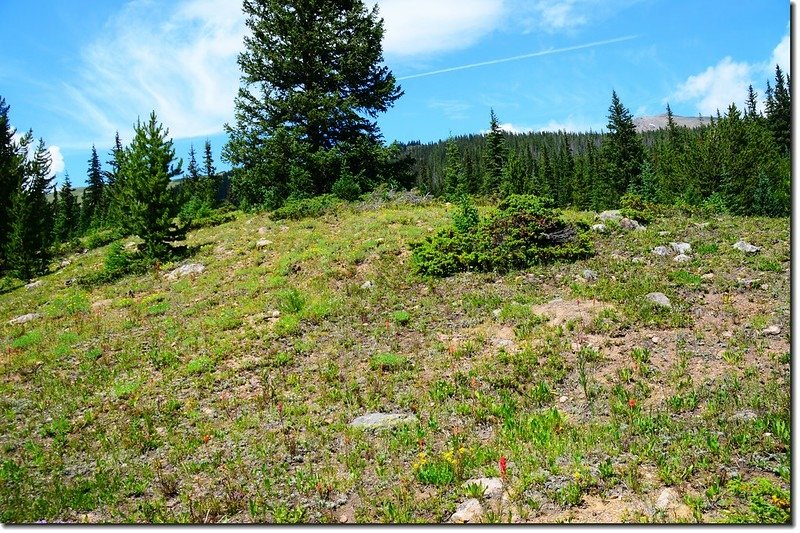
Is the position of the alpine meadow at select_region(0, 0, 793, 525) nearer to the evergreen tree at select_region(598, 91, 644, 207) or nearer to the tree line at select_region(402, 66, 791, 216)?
the tree line at select_region(402, 66, 791, 216)

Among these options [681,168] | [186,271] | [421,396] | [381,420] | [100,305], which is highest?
[681,168]

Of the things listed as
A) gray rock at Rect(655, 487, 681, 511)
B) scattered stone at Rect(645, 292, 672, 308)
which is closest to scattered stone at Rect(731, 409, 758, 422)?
gray rock at Rect(655, 487, 681, 511)

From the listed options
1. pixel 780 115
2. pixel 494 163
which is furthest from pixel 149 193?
pixel 780 115

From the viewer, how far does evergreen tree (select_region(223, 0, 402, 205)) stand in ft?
91.0

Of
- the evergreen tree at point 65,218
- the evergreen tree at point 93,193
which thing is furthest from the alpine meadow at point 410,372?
the evergreen tree at point 93,193

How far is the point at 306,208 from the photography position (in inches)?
977

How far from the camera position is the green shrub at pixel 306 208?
964 inches

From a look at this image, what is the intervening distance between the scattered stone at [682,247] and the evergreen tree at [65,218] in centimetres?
6783

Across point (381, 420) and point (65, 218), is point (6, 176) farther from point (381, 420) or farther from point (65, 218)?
point (65, 218)

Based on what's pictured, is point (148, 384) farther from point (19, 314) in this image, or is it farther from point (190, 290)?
point (19, 314)

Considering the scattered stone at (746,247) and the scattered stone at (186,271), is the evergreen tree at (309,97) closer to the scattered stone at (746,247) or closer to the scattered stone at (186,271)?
the scattered stone at (186,271)

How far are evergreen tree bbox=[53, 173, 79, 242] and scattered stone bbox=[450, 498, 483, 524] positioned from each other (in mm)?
68947

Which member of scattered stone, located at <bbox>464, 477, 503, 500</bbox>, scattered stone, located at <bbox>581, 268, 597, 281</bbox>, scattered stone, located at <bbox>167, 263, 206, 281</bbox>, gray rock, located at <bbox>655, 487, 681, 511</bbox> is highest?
scattered stone, located at <bbox>167, 263, 206, 281</bbox>

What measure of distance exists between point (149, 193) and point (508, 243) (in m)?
Result: 16.6
